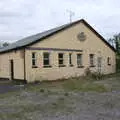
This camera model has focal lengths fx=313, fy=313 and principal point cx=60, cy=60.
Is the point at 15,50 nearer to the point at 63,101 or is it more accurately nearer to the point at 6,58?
the point at 6,58

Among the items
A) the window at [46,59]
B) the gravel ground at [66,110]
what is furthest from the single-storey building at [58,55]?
the gravel ground at [66,110]

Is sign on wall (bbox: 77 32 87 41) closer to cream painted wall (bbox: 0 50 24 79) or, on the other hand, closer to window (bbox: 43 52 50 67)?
window (bbox: 43 52 50 67)

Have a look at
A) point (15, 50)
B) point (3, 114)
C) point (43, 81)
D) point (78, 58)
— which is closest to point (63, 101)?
point (3, 114)

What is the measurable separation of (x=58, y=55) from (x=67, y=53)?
1.21 m

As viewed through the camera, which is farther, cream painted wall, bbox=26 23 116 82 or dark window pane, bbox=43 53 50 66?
dark window pane, bbox=43 53 50 66

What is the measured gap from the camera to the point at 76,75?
33.6m

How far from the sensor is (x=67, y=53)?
108ft

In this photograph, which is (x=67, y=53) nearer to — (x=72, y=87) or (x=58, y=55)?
(x=58, y=55)

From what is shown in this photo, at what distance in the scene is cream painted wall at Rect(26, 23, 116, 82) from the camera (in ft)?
99.2

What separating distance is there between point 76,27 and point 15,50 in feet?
23.7

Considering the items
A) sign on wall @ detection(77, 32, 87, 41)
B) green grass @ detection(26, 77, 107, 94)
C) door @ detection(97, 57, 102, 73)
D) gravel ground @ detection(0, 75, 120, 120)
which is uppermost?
sign on wall @ detection(77, 32, 87, 41)

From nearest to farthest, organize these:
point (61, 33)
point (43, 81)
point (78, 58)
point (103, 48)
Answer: point (43, 81)
point (61, 33)
point (78, 58)
point (103, 48)

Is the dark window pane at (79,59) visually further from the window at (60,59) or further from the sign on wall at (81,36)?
the window at (60,59)

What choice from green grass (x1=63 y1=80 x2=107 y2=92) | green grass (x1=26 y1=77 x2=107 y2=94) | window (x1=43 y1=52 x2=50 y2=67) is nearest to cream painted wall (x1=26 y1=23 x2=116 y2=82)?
window (x1=43 y1=52 x2=50 y2=67)
